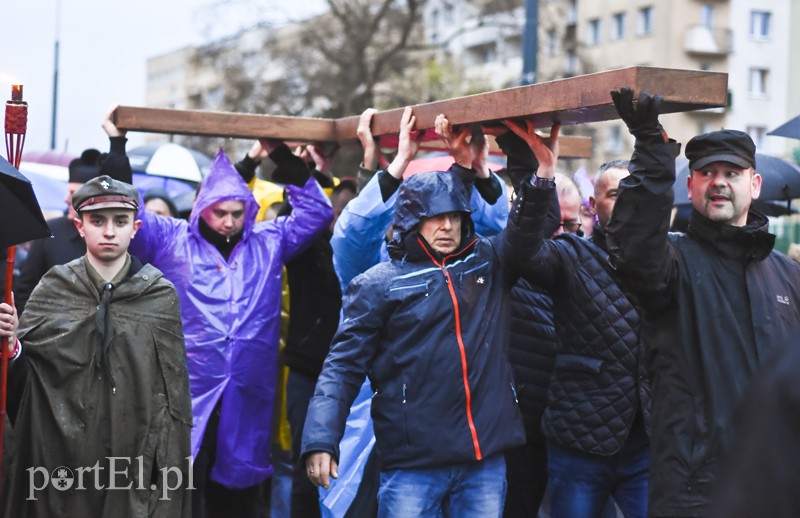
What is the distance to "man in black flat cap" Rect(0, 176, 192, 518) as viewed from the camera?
5.72 meters

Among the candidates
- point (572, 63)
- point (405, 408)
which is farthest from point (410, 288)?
point (572, 63)

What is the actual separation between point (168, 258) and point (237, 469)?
1.23 meters

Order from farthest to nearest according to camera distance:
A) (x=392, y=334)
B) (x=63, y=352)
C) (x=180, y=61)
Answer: (x=180, y=61) → (x=63, y=352) → (x=392, y=334)

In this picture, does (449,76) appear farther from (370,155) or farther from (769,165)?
(370,155)

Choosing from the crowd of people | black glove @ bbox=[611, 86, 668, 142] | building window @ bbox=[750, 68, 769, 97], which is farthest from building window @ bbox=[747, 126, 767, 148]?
black glove @ bbox=[611, 86, 668, 142]

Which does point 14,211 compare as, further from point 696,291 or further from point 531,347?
point 696,291

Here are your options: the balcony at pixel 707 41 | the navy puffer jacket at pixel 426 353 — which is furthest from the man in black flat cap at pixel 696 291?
the balcony at pixel 707 41

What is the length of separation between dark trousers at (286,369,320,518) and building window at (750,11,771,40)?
4672 cm

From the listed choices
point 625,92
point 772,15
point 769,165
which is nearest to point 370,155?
point 625,92

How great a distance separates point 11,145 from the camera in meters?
5.54

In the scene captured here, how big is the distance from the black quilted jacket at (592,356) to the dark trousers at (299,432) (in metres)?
1.87

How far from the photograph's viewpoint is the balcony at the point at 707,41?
48.8 meters

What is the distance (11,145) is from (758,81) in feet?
159

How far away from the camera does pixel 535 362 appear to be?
19.7 feet
